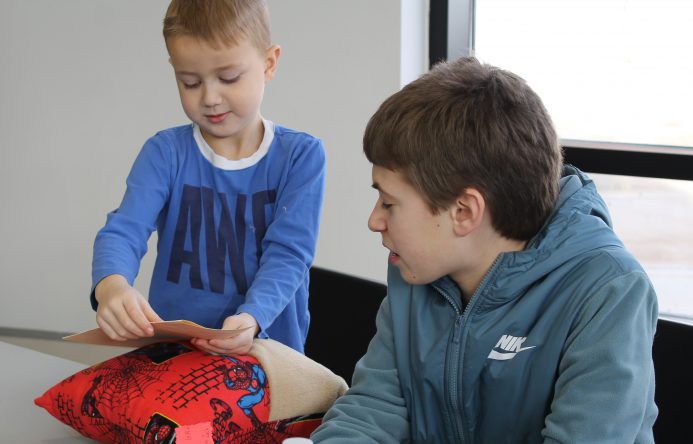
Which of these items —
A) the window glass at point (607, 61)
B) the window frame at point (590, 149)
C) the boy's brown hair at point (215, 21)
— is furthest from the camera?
the window glass at point (607, 61)

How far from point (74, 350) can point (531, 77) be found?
2148 mm

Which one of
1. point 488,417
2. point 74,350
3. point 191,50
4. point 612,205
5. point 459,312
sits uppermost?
point 191,50

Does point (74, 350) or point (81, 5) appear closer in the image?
point (81, 5)

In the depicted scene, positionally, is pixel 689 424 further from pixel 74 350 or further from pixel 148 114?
pixel 74 350

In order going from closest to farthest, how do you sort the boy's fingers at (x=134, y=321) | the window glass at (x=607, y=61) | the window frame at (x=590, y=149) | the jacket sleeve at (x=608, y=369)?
the jacket sleeve at (x=608, y=369), the boy's fingers at (x=134, y=321), the window frame at (x=590, y=149), the window glass at (x=607, y=61)

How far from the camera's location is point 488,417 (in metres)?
1.33

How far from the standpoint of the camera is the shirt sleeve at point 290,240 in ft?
5.02

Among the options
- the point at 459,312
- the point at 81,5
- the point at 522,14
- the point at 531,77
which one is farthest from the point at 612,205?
the point at 81,5

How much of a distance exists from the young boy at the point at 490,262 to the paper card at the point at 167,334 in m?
0.21

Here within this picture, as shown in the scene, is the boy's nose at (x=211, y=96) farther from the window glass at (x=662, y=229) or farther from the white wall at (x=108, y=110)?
the window glass at (x=662, y=229)

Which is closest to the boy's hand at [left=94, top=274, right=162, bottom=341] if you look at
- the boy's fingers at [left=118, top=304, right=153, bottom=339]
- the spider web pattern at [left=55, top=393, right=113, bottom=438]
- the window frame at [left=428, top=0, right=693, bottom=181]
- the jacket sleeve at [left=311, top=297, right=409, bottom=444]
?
the boy's fingers at [left=118, top=304, right=153, bottom=339]

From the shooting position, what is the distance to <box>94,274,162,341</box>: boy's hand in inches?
53.8

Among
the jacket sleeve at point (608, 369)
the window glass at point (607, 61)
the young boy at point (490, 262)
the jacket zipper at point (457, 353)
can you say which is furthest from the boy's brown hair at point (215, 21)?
the window glass at point (607, 61)

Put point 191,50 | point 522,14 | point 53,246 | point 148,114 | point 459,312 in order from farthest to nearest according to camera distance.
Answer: point 53,246
point 148,114
point 522,14
point 191,50
point 459,312
